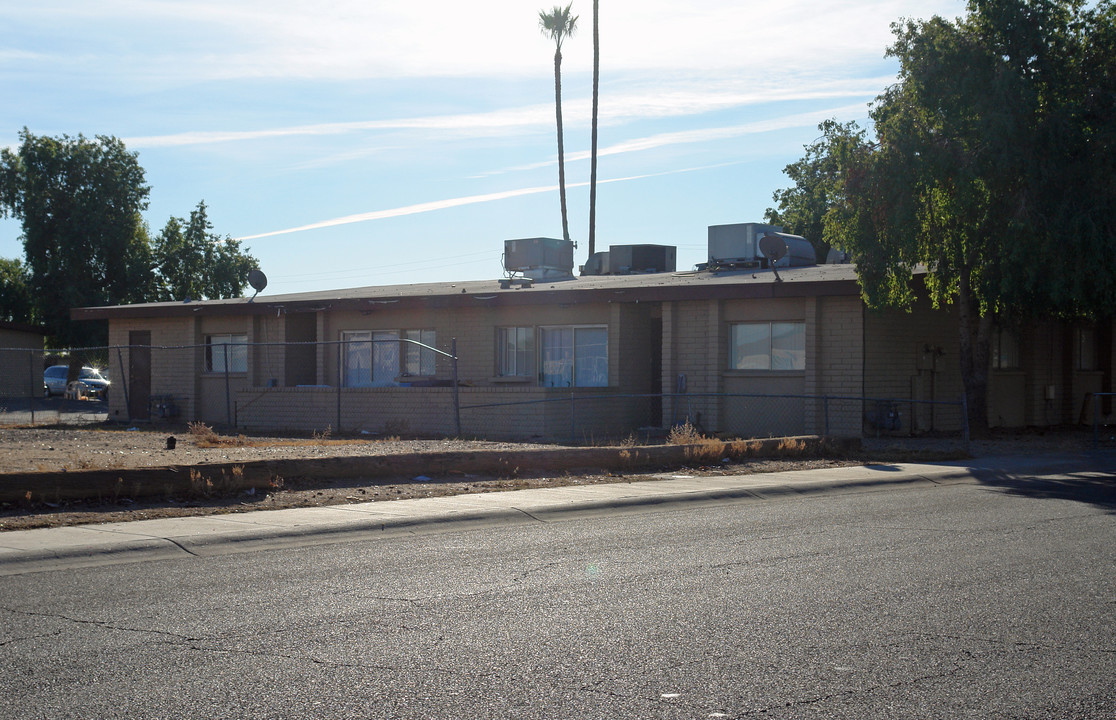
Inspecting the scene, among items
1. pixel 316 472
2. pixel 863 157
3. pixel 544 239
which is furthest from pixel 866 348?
pixel 316 472

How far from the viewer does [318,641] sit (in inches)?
248

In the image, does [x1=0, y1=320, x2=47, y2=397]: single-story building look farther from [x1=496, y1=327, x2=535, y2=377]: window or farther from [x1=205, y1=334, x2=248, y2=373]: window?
[x1=496, y1=327, x2=535, y2=377]: window

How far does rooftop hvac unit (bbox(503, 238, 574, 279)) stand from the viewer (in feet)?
100.0

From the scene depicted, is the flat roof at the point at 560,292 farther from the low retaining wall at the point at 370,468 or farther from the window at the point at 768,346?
the low retaining wall at the point at 370,468

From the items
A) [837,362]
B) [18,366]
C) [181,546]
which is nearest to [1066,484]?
[837,362]

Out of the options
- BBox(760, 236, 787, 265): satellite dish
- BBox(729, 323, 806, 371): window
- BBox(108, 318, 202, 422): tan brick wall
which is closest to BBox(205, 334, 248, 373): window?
BBox(108, 318, 202, 422): tan brick wall

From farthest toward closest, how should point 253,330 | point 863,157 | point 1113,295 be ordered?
point 253,330 < point 863,157 < point 1113,295

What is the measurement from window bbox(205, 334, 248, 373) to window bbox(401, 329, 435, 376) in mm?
4952

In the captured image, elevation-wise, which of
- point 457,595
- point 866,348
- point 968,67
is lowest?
point 457,595

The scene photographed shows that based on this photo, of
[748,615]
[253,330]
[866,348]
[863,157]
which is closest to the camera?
[748,615]

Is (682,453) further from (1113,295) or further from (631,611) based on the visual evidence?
(631,611)

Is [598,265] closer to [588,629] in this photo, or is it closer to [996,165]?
Answer: [996,165]

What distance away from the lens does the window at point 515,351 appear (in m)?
26.9

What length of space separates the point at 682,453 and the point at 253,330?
16658 mm
